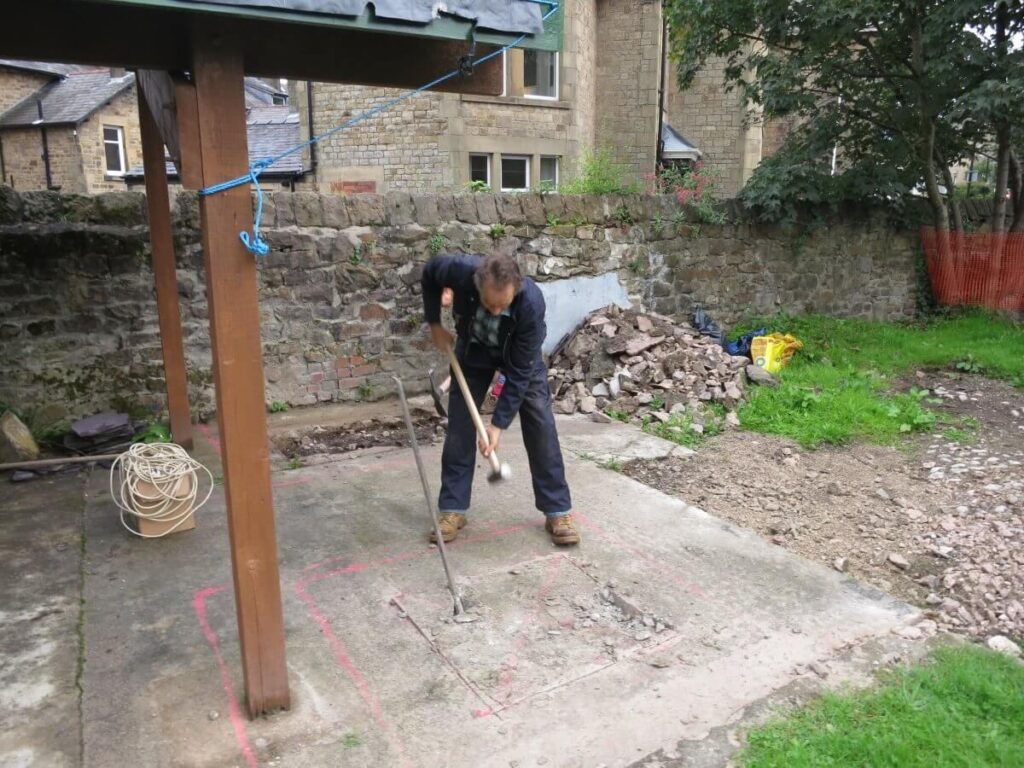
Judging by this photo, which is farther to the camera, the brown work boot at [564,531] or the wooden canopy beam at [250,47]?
the brown work boot at [564,531]

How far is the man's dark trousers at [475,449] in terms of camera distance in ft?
13.7

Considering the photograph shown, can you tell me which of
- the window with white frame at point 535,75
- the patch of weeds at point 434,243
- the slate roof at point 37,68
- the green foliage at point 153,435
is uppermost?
the slate roof at point 37,68

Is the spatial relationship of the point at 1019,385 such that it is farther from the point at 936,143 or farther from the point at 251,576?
the point at 251,576

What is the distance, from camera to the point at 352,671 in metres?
3.12

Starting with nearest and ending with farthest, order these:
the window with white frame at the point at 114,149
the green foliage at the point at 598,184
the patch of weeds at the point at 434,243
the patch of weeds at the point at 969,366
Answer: the patch of weeds at the point at 434,243
the green foliage at the point at 598,184
the patch of weeds at the point at 969,366
the window with white frame at the point at 114,149

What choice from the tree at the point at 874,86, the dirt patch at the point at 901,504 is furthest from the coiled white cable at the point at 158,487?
the tree at the point at 874,86

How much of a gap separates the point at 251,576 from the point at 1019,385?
833 cm

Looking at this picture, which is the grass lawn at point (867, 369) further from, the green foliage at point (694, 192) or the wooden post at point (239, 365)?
the wooden post at point (239, 365)

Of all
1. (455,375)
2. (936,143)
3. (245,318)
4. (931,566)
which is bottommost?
(931,566)

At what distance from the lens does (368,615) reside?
11.6 feet

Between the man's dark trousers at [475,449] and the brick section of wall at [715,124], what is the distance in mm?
16500

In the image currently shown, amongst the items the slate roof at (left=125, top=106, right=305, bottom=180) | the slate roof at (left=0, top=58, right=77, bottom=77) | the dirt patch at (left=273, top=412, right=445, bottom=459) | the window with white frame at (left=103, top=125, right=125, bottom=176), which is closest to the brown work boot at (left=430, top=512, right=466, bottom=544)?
the dirt patch at (left=273, top=412, right=445, bottom=459)

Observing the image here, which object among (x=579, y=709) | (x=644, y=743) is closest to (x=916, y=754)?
(x=644, y=743)

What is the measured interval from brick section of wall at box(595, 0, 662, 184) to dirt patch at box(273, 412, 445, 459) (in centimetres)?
1252
